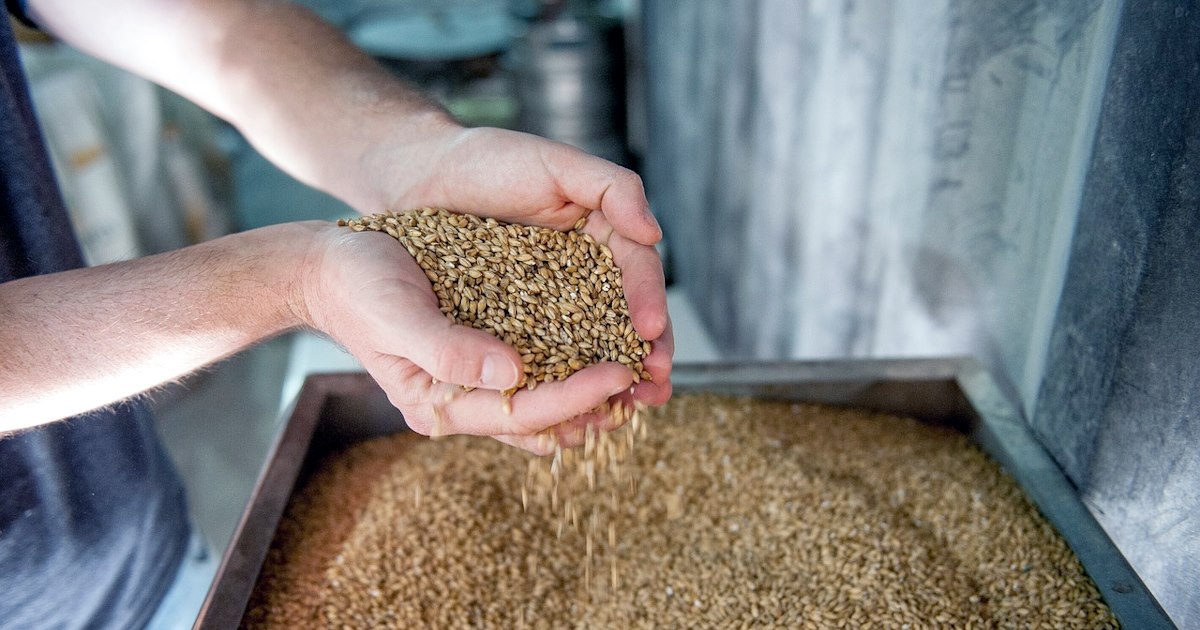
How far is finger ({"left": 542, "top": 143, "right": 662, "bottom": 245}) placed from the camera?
1315 millimetres

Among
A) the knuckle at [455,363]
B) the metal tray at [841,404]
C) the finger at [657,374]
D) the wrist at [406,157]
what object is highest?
the wrist at [406,157]

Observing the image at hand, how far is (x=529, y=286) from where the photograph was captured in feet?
4.41

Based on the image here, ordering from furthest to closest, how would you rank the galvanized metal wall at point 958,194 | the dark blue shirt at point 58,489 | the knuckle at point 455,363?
the dark blue shirt at point 58,489
the galvanized metal wall at point 958,194
the knuckle at point 455,363

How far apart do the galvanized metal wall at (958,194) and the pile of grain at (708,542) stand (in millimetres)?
189

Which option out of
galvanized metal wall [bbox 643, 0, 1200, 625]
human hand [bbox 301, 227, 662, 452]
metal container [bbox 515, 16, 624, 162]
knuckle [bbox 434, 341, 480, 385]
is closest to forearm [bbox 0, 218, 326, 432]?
human hand [bbox 301, 227, 662, 452]

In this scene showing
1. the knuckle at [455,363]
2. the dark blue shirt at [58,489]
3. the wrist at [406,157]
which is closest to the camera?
the knuckle at [455,363]

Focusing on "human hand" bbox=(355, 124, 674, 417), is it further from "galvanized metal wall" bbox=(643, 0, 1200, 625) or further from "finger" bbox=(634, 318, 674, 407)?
"galvanized metal wall" bbox=(643, 0, 1200, 625)

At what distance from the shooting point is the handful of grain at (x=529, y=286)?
4.16ft

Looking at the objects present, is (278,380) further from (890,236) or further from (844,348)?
(890,236)

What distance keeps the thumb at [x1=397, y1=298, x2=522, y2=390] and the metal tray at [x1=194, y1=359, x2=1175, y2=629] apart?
526 millimetres

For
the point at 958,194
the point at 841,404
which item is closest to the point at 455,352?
the point at 841,404

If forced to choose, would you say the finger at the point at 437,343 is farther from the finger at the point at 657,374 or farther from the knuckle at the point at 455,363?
the finger at the point at 657,374

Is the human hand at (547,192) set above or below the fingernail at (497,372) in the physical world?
above

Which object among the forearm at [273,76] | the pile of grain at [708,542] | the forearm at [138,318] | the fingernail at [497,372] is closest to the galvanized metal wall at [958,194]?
the pile of grain at [708,542]
